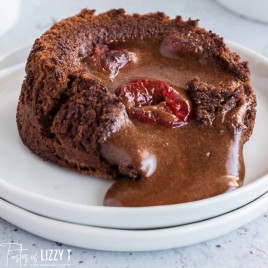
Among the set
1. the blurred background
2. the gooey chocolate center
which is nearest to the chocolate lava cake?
the gooey chocolate center

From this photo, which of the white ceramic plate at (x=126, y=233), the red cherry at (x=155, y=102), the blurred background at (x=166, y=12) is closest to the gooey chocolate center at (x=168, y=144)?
the red cherry at (x=155, y=102)

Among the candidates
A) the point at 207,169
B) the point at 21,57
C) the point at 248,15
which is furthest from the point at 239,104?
the point at 248,15

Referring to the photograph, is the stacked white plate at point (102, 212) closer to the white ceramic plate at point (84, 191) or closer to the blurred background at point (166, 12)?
the white ceramic plate at point (84, 191)

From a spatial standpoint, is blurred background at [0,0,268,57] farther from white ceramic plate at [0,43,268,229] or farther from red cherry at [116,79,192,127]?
red cherry at [116,79,192,127]

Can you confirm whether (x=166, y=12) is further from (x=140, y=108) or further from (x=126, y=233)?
(x=126, y=233)

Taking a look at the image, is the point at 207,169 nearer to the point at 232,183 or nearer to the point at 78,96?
the point at 232,183
